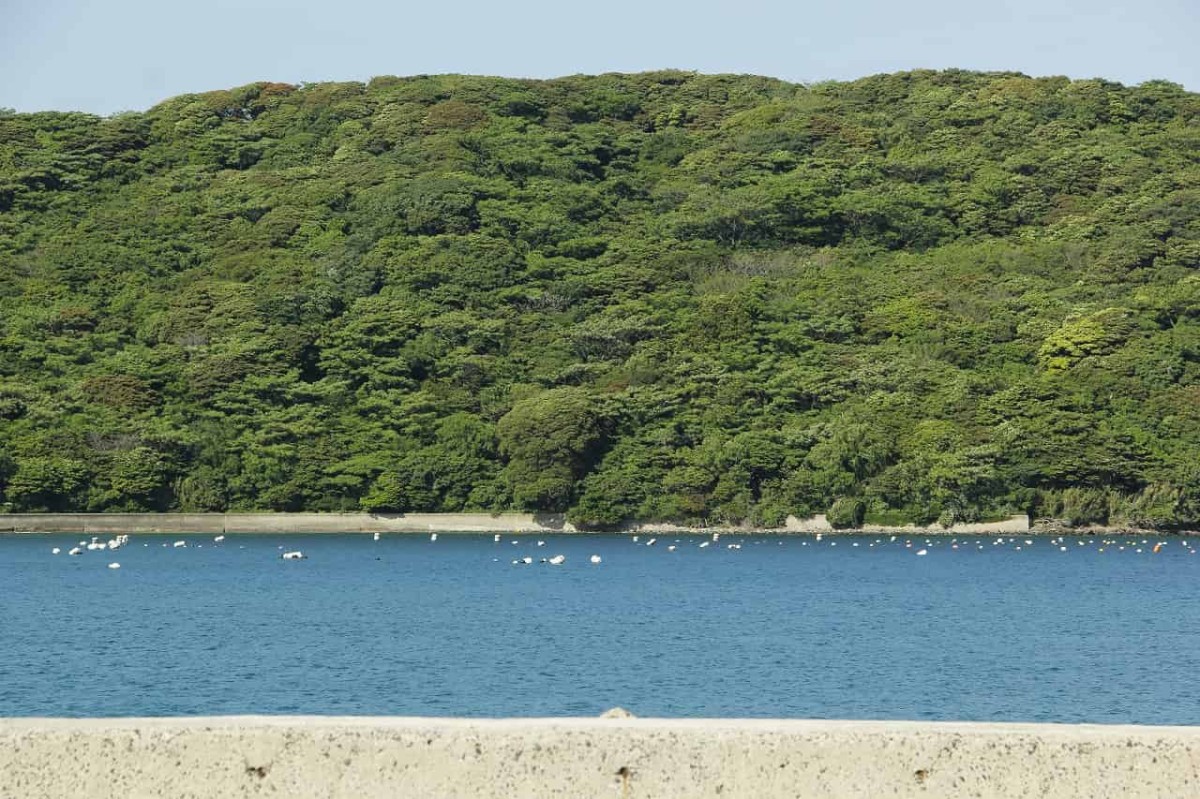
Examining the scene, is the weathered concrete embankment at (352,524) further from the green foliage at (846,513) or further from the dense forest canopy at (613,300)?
the dense forest canopy at (613,300)

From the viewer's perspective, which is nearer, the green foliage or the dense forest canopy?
the green foliage

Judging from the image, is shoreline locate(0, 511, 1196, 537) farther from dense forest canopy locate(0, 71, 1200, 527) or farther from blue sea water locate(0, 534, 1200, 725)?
blue sea water locate(0, 534, 1200, 725)

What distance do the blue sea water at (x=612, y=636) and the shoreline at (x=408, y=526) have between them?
438 inches

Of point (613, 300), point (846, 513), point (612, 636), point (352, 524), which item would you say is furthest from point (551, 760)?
point (613, 300)

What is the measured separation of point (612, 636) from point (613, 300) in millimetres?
60575

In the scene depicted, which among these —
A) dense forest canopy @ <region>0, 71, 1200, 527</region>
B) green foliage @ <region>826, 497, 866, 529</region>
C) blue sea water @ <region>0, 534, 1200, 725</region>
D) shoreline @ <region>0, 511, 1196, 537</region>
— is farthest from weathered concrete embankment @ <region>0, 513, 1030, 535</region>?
blue sea water @ <region>0, 534, 1200, 725</region>

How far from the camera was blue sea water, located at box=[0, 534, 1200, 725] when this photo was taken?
21.3m

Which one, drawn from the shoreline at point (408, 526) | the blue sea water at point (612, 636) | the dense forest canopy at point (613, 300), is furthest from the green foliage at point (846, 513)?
the blue sea water at point (612, 636)

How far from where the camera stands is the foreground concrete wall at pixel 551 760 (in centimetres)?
495

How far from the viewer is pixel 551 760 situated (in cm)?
498

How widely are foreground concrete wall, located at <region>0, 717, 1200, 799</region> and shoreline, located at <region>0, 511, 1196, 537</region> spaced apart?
63266mm

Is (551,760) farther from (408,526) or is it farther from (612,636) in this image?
(408,526)

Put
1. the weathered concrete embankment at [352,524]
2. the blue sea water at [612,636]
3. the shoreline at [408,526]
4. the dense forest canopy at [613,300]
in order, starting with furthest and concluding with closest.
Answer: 1. the dense forest canopy at [613,300]
2. the weathered concrete embankment at [352,524]
3. the shoreline at [408,526]
4. the blue sea water at [612,636]

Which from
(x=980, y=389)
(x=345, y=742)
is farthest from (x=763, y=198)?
(x=345, y=742)
